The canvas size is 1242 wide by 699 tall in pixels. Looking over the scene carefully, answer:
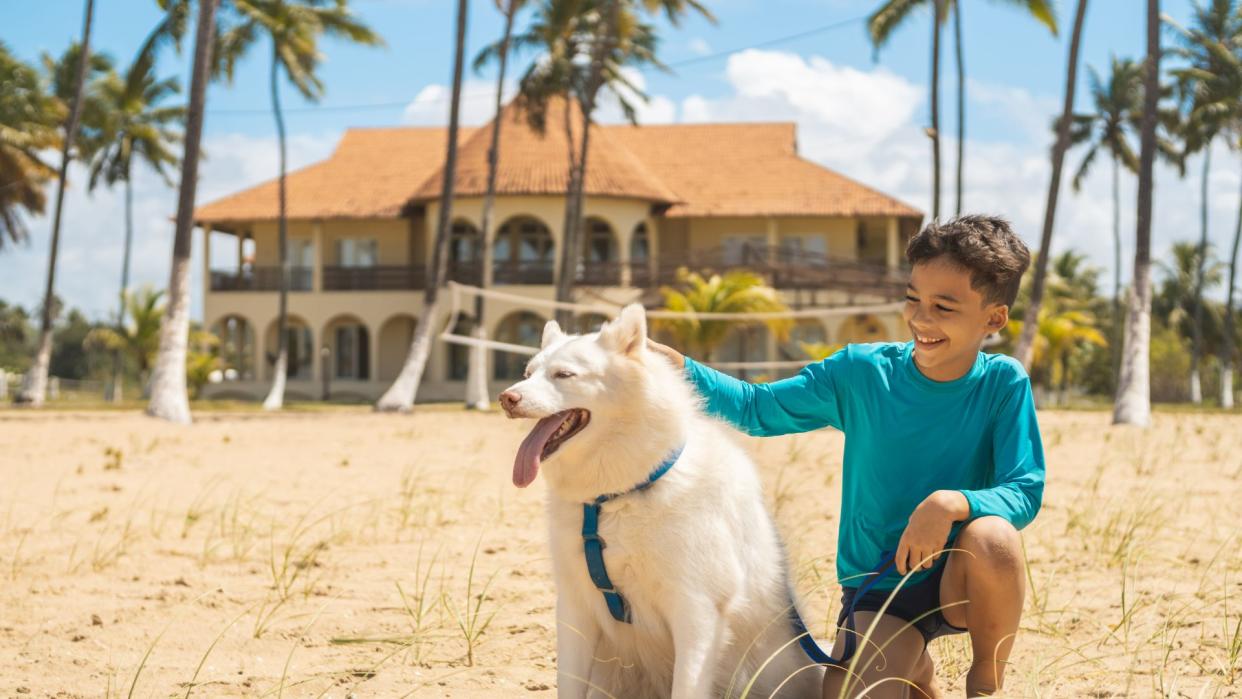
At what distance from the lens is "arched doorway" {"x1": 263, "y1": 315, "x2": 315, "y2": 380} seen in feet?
113

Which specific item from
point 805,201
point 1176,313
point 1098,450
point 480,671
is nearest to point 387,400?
point 1098,450

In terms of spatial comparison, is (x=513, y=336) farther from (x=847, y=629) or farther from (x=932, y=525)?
(x=932, y=525)

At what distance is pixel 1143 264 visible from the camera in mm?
16766

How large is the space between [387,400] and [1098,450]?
43.2 ft

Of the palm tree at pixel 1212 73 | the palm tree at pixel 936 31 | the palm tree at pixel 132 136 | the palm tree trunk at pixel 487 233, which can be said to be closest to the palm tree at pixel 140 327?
the palm tree at pixel 132 136

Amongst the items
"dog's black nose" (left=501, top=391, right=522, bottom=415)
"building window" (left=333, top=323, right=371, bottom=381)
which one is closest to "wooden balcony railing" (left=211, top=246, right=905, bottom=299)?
"building window" (left=333, top=323, right=371, bottom=381)

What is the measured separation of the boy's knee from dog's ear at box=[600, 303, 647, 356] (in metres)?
0.90

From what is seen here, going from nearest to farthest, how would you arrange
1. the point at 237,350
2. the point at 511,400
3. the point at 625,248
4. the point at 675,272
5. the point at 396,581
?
the point at 511,400, the point at 396,581, the point at 675,272, the point at 625,248, the point at 237,350

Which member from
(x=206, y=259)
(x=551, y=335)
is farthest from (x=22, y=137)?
(x=551, y=335)

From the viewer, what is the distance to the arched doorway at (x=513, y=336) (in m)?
32.3

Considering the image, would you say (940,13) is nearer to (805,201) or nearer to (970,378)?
(805,201)

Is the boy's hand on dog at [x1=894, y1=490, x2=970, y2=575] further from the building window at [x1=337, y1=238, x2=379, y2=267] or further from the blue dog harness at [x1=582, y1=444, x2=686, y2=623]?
the building window at [x1=337, y1=238, x2=379, y2=267]

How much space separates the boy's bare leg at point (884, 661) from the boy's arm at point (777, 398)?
0.56 m

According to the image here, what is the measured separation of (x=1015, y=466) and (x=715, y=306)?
2125 cm
